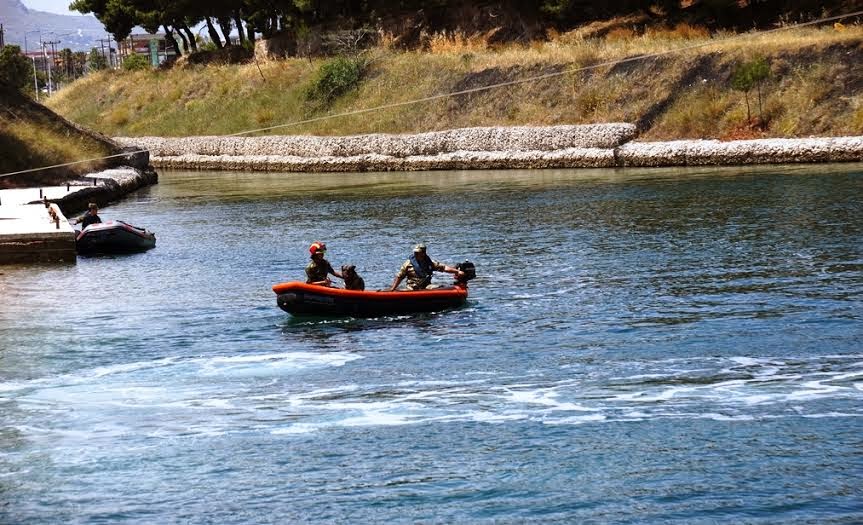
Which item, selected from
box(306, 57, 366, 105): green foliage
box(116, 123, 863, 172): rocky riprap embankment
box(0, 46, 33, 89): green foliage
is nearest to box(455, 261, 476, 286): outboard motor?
box(116, 123, 863, 172): rocky riprap embankment

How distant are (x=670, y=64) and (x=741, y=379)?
4260 cm

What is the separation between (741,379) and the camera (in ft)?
61.0

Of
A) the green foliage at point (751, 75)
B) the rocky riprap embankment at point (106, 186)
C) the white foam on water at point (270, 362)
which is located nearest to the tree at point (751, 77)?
the green foliage at point (751, 75)

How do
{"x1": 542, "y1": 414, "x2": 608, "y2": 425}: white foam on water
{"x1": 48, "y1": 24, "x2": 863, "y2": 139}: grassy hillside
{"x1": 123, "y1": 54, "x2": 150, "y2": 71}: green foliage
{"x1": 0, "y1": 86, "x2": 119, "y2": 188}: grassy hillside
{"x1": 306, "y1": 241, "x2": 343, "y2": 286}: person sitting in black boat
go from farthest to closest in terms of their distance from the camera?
1. {"x1": 123, "y1": 54, "x2": 150, "y2": 71}: green foliage
2. {"x1": 48, "y1": 24, "x2": 863, "y2": 139}: grassy hillside
3. {"x1": 0, "y1": 86, "x2": 119, "y2": 188}: grassy hillside
4. {"x1": 306, "y1": 241, "x2": 343, "y2": 286}: person sitting in black boat
5. {"x1": 542, "y1": 414, "x2": 608, "y2": 425}: white foam on water

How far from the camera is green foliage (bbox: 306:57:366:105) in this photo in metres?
74.1

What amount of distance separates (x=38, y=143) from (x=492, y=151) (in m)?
20.9

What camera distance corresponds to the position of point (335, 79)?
74.2 metres

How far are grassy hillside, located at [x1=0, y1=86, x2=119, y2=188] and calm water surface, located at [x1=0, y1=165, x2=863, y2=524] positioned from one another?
2080 centimetres

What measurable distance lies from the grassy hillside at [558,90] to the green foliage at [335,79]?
36 centimetres

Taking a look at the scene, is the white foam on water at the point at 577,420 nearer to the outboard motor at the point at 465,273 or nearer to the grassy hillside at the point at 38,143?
the outboard motor at the point at 465,273

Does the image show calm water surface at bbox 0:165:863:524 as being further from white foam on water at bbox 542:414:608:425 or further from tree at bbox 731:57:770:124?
tree at bbox 731:57:770:124

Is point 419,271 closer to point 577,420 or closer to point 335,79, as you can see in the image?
point 577,420

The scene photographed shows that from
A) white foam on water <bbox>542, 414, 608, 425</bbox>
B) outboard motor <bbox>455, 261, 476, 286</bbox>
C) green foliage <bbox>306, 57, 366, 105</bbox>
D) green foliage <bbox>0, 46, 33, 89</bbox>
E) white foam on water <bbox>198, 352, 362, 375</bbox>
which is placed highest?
green foliage <bbox>0, 46, 33, 89</bbox>

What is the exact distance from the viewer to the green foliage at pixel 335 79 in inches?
2916
